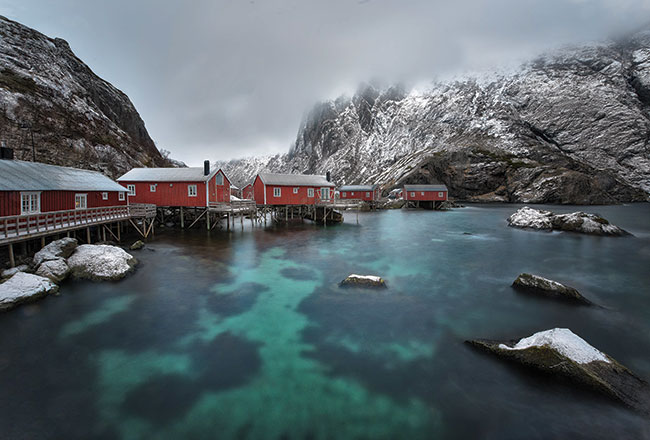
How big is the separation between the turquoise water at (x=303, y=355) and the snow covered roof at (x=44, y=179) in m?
9.05

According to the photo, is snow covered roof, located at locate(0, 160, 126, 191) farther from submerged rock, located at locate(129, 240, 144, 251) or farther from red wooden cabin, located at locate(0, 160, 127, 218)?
submerged rock, located at locate(129, 240, 144, 251)

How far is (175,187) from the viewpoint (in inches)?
1297

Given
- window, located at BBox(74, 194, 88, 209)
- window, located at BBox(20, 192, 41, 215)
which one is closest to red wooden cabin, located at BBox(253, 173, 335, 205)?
window, located at BBox(74, 194, 88, 209)

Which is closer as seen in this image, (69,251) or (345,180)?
(69,251)

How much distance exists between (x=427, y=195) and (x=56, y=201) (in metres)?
65.5

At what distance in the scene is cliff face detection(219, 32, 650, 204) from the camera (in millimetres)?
82125

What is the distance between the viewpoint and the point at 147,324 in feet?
37.1

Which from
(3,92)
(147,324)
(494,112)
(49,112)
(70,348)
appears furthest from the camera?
(494,112)

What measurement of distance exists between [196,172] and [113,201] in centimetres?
895

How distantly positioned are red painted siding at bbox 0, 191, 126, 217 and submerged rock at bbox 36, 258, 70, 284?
531 centimetres

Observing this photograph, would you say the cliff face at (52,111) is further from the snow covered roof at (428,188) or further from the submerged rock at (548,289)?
the snow covered roof at (428,188)

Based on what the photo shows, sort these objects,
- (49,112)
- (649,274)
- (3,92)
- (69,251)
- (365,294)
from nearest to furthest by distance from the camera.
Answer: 1. (365,294)
2. (69,251)
3. (649,274)
4. (3,92)
5. (49,112)

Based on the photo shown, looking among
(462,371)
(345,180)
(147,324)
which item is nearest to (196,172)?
(147,324)

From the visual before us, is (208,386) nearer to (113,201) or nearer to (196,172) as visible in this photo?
(113,201)
